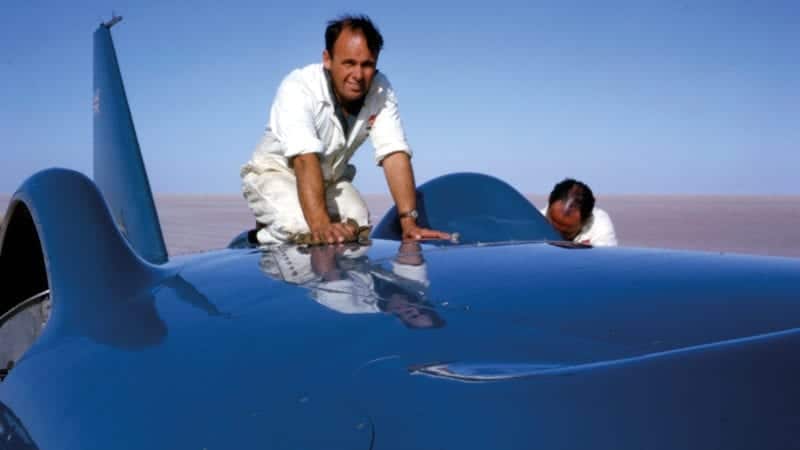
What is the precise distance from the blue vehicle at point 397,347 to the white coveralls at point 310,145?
44.8 inches

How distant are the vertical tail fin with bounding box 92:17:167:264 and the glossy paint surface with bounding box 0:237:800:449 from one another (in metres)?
2.30

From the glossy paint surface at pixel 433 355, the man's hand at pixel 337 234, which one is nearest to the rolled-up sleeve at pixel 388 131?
the man's hand at pixel 337 234

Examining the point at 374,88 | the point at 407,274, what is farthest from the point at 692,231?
the point at 407,274

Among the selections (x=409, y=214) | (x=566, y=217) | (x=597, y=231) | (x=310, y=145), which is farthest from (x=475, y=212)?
(x=597, y=231)

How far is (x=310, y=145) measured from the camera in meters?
3.79

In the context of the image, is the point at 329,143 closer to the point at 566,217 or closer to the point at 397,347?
the point at 566,217

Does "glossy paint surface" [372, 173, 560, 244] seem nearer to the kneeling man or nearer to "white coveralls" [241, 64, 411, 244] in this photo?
the kneeling man

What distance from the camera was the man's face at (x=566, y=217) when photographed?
5629mm

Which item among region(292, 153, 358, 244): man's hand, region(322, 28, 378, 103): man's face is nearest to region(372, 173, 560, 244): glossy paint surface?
region(292, 153, 358, 244): man's hand

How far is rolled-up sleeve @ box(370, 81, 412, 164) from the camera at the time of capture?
420cm

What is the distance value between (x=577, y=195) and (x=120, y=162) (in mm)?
3076

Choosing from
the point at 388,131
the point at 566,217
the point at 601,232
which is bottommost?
the point at 601,232

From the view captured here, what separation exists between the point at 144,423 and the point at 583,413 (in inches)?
31.7

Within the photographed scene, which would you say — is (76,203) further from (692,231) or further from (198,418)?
(692,231)
